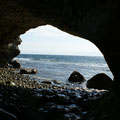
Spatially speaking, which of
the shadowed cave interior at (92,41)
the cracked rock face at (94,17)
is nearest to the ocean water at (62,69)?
the shadowed cave interior at (92,41)

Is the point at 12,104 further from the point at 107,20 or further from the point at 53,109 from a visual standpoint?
the point at 107,20

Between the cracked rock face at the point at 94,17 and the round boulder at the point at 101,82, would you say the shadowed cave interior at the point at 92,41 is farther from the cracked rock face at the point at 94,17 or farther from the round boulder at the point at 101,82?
the round boulder at the point at 101,82

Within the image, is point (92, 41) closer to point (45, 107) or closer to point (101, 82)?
point (45, 107)

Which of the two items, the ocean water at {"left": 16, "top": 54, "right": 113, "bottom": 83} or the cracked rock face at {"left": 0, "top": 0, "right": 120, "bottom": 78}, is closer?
the cracked rock face at {"left": 0, "top": 0, "right": 120, "bottom": 78}

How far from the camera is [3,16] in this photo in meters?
8.25

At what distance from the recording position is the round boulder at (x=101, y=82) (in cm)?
1052

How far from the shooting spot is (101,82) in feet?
35.3

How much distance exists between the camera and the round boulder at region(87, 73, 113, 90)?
10.5 m

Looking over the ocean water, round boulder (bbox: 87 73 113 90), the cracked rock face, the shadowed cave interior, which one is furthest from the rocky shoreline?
the ocean water

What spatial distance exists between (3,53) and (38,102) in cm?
1195

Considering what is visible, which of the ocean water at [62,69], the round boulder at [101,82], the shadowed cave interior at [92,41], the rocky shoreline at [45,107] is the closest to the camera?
the shadowed cave interior at [92,41]

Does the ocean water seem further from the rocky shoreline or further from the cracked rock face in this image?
the cracked rock face

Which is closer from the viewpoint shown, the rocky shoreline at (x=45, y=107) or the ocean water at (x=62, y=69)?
the rocky shoreline at (x=45, y=107)

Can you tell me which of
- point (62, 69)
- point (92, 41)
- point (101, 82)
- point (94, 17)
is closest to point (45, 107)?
point (92, 41)
